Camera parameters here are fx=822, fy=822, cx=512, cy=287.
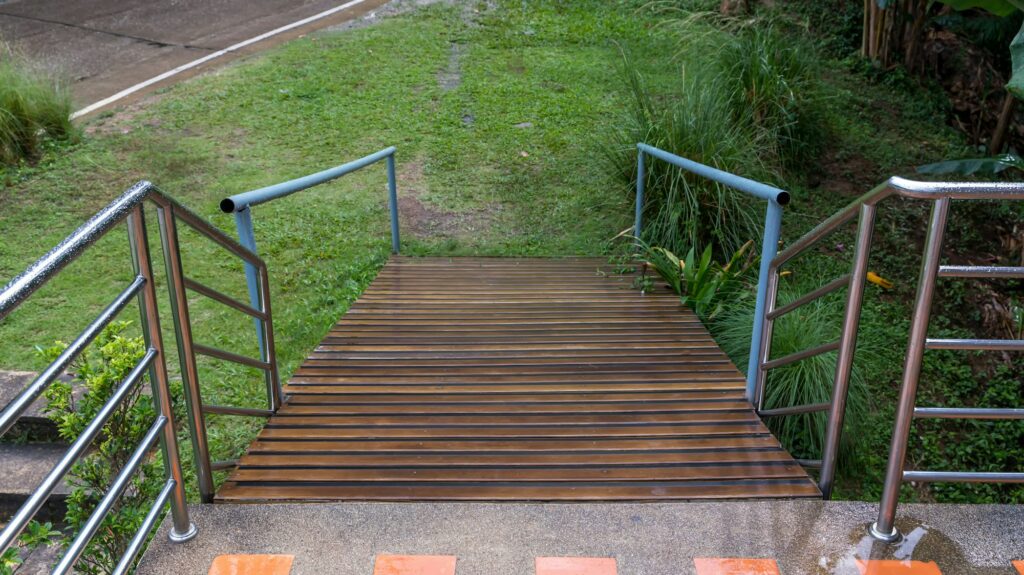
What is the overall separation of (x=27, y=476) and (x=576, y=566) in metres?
2.72

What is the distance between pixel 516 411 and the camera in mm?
3449

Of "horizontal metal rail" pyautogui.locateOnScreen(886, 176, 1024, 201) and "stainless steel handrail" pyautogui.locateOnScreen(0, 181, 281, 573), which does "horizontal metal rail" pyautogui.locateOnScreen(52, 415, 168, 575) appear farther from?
"horizontal metal rail" pyautogui.locateOnScreen(886, 176, 1024, 201)

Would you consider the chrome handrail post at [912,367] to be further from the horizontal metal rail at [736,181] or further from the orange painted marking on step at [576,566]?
the horizontal metal rail at [736,181]

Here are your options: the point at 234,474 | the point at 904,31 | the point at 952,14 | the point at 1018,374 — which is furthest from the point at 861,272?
the point at 904,31

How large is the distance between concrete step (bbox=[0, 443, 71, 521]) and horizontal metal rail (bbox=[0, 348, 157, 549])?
1.77 m

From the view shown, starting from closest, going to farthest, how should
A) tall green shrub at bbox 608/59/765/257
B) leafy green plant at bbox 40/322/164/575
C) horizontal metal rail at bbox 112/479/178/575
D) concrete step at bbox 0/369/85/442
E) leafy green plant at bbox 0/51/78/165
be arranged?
horizontal metal rail at bbox 112/479/178/575, leafy green plant at bbox 40/322/164/575, concrete step at bbox 0/369/85/442, tall green shrub at bbox 608/59/765/257, leafy green plant at bbox 0/51/78/165

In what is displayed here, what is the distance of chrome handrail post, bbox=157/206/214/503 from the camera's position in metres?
2.30

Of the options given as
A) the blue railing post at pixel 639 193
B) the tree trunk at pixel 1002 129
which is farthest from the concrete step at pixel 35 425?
the tree trunk at pixel 1002 129

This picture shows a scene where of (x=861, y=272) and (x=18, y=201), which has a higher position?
(x=861, y=272)

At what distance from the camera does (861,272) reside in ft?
7.89

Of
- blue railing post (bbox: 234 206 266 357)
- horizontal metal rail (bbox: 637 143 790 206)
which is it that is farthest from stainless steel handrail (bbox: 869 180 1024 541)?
blue railing post (bbox: 234 206 266 357)

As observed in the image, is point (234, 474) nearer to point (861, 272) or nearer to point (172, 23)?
point (861, 272)

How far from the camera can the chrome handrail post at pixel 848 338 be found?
238cm

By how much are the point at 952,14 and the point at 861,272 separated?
729 centimetres
